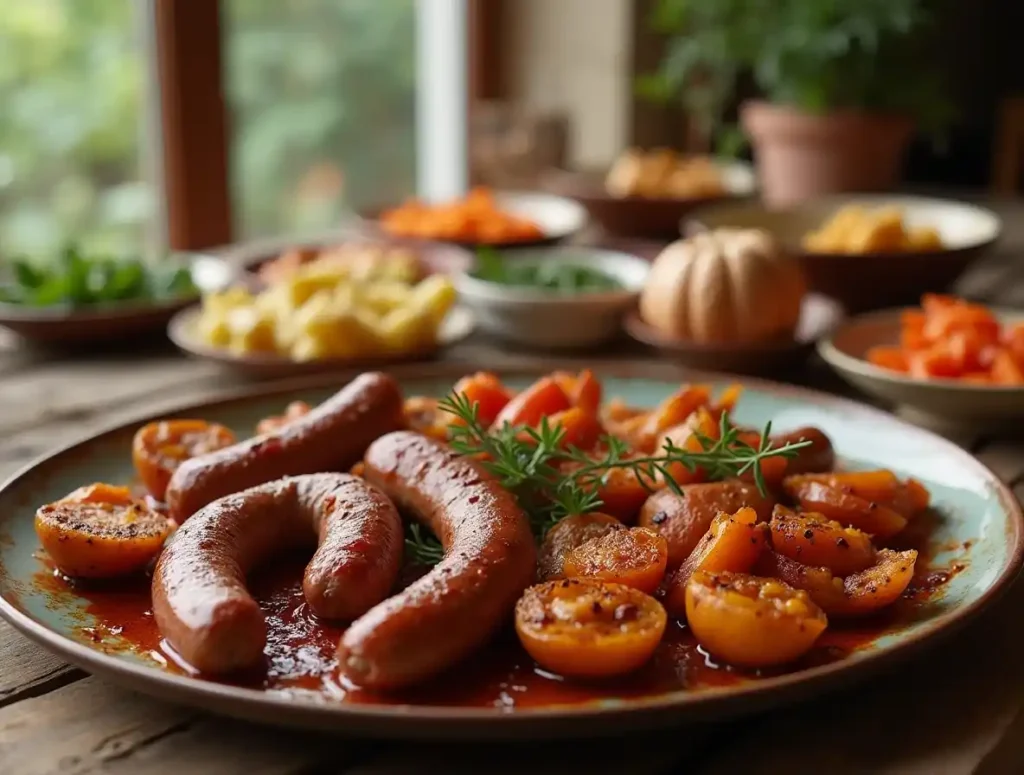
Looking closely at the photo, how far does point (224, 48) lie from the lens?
3.38 meters

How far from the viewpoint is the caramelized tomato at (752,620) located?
3.40 ft

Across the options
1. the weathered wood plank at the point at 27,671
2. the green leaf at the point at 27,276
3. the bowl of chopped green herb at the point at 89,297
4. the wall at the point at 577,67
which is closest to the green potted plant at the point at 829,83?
the wall at the point at 577,67

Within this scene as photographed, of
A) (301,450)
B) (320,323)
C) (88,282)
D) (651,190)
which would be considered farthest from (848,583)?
(651,190)

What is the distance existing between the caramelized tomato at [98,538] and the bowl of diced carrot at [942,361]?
109cm

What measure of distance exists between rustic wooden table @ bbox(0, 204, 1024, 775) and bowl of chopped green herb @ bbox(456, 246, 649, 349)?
122 centimetres

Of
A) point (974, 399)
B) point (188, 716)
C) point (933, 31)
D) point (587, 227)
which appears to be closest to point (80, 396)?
point (188, 716)

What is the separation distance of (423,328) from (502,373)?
325mm

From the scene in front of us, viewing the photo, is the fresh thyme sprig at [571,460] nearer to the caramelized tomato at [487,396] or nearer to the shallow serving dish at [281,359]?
the caramelized tomato at [487,396]

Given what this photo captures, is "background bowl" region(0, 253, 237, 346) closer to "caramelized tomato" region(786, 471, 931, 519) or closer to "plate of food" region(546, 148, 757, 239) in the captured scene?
"plate of food" region(546, 148, 757, 239)

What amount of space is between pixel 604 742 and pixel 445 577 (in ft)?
0.62

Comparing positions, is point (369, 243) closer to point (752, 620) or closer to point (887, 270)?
point (887, 270)

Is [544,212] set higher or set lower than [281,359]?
higher

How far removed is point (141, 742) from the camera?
40.1 inches

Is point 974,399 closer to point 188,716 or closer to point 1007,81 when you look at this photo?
point 188,716
